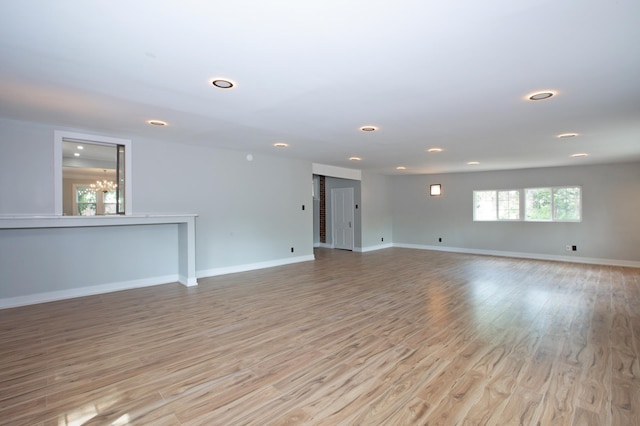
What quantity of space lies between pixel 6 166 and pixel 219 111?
311 centimetres

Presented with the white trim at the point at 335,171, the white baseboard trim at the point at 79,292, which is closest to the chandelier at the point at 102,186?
the white baseboard trim at the point at 79,292

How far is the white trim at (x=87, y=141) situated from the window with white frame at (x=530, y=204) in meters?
8.78

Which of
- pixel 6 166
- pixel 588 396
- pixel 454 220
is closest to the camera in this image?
pixel 588 396

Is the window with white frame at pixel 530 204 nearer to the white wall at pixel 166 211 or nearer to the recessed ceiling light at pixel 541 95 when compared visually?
the white wall at pixel 166 211

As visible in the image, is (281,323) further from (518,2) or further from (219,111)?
(518,2)

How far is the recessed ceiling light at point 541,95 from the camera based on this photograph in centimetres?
305

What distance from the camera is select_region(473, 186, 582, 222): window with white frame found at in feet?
25.8

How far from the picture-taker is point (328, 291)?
5.02 meters

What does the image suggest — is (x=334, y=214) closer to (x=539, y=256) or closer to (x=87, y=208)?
(x=539, y=256)

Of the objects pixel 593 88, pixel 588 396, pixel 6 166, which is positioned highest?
pixel 593 88

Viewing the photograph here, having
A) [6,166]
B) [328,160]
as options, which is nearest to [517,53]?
[328,160]

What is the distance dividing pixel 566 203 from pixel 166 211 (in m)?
9.29

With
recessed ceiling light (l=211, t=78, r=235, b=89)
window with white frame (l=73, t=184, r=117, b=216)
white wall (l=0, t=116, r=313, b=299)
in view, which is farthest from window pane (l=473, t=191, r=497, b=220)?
window with white frame (l=73, t=184, r=117, b=216)

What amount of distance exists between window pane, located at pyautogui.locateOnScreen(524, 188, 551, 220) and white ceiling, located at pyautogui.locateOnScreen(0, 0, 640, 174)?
3886mm
